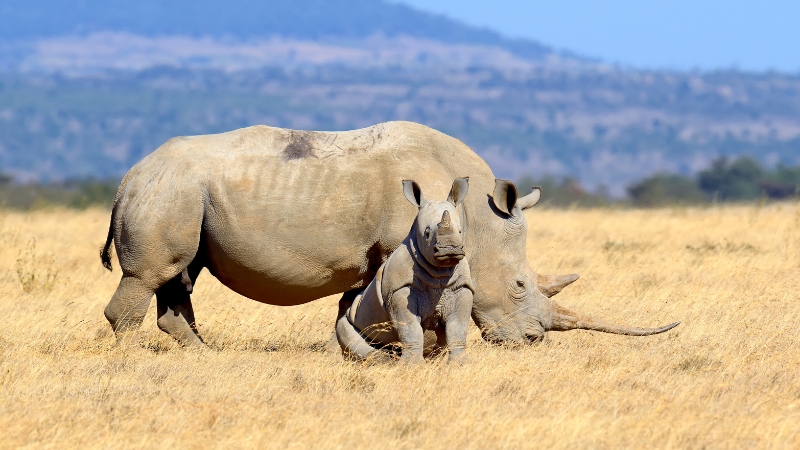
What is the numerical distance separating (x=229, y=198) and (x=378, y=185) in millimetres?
1108

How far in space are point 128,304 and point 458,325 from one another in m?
2.70

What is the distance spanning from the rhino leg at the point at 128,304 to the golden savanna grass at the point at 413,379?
0.63 feet

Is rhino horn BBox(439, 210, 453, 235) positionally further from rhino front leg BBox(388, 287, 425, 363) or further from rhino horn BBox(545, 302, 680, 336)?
rhino horn BBox(545, 302, 680, 336)

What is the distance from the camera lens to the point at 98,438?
21.5 ft

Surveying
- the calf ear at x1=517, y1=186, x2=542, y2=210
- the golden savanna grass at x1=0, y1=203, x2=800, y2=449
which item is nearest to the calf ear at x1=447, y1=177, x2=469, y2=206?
the calf ear at x1=517, y1=186, x2=542, y2=210

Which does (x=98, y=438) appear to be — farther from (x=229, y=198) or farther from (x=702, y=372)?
(x=702, y=372)

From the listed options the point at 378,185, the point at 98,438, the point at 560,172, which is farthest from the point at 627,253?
the point at 560,172

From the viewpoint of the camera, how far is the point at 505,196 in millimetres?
9203

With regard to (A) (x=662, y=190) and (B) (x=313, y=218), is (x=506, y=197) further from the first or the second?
(A) (x=662, y=190)

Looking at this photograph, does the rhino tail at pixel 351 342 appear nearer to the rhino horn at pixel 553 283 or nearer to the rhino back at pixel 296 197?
the rhino back at pixel 296 197

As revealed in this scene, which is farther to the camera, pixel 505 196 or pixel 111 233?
pixel 111 233

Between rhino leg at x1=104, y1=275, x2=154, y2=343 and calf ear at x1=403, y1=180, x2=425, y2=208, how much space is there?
2288 mm

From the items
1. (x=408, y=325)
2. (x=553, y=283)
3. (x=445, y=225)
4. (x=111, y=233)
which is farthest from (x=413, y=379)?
(x=111, y=233)

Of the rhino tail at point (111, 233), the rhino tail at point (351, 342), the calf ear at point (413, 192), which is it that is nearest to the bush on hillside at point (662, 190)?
the rhino tail at point (111, 233)
